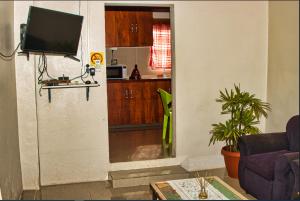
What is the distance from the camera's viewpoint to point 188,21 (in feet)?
13.7

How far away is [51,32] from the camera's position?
11.0 feet

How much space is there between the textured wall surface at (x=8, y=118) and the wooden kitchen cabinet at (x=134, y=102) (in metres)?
2.70

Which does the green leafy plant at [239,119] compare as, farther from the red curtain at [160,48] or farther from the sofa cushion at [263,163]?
the red curtain at [160,48]

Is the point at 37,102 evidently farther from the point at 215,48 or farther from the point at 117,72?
the point at 117,72

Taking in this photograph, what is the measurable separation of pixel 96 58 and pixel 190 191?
192cm

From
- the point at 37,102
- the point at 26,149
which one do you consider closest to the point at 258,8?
the point at 37,102

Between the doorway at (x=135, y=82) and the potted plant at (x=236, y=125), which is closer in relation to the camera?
the potted plant at (x=236, y=125)

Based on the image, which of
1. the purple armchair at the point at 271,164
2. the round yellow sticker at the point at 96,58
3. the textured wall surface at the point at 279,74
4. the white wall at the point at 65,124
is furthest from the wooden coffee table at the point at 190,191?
the round yellow sticker at the point at 96,58

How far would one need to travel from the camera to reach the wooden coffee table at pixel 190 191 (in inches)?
100

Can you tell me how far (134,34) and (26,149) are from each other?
9.57 ft

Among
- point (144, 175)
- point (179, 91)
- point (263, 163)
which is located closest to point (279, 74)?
point (179, 91)

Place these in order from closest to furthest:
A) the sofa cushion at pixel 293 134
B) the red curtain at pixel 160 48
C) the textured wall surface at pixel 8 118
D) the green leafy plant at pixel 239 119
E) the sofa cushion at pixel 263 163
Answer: the textured wall surface at pixel 8 118, the sofa cushion at pixel 263 163, the sofa cushion at pixel 293 134, the green leafy plant at pixel 239 119, the red curtain at pixel 160 48

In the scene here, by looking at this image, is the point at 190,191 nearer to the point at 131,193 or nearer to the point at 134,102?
the point at 131,193

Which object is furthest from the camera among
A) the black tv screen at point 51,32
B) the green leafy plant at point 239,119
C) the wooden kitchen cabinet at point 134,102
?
the wooden kitchen cabinet at point 134,102
